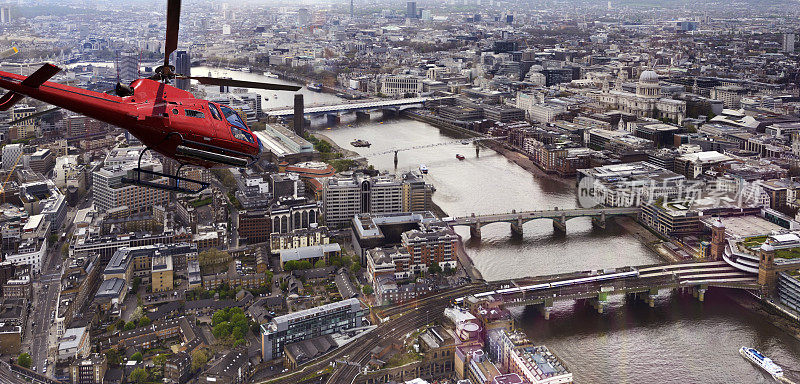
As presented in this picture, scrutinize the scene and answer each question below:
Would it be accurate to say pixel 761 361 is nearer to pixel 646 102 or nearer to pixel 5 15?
pixel 646 102

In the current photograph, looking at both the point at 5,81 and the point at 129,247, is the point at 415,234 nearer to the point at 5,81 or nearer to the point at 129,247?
the point at 129,247

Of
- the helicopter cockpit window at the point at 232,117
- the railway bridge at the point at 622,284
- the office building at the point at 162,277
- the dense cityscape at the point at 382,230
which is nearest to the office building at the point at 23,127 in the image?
the dense cityscape at the point at 382,230

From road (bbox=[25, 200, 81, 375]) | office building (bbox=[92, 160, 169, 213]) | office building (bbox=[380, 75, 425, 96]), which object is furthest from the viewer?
office building (bbox=[380, 75, 425, 96])

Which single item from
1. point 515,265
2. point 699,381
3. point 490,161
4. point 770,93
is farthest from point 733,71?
point 699,381

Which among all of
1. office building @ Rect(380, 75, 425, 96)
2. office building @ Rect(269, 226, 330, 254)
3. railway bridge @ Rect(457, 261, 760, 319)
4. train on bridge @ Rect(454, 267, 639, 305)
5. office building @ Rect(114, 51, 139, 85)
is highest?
office building @ Rect(114, 51, 139, 85)

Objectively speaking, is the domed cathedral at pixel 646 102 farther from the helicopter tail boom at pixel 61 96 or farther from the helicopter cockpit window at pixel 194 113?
the helicopter tail boom at pixel 61 96

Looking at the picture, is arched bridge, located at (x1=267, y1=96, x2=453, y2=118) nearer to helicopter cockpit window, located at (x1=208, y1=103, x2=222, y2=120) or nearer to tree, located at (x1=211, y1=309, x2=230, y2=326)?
tree, located at (x1=211, y1=309, x2=230, y2=326)

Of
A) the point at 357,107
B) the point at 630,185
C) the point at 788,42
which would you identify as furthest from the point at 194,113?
the point at 788,42

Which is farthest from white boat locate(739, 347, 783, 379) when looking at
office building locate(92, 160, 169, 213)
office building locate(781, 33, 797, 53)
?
office building locate(781, 33, 797, 53)
